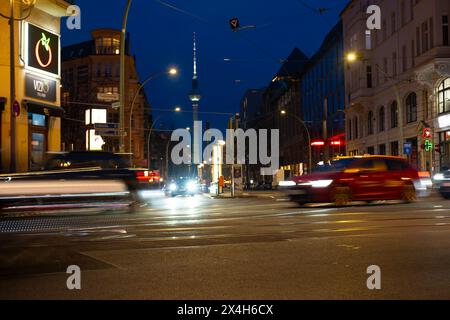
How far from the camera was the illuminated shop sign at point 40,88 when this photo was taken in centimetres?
2908

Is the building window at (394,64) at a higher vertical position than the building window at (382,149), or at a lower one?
higher

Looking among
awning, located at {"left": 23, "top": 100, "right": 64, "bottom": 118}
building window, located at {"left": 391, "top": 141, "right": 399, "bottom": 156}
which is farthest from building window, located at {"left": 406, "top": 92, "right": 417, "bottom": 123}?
awning, located at {"left": 23, "top": 100, "right": 64, "bottom": 118}

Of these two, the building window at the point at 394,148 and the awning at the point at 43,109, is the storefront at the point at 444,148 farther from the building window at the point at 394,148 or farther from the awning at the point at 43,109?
the awning at the point at 43,109

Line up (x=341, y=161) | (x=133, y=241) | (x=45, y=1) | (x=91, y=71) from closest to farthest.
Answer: (x=133, y=241)
(x=341, y=161)
(x=45, y=1)
(x=91, y=71)

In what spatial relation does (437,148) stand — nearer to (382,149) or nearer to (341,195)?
(382,149)

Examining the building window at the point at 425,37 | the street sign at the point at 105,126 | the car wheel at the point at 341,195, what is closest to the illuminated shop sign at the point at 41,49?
the street sign at the point at 105,126

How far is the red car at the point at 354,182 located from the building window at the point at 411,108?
2419 cm

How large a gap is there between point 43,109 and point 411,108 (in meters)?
26.5

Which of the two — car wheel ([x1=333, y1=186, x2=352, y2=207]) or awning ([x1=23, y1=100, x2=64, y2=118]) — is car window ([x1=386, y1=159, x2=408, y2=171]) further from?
awning ([x1=23, y1=100, x2=64, y2=118])

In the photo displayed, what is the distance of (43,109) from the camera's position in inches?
1172
